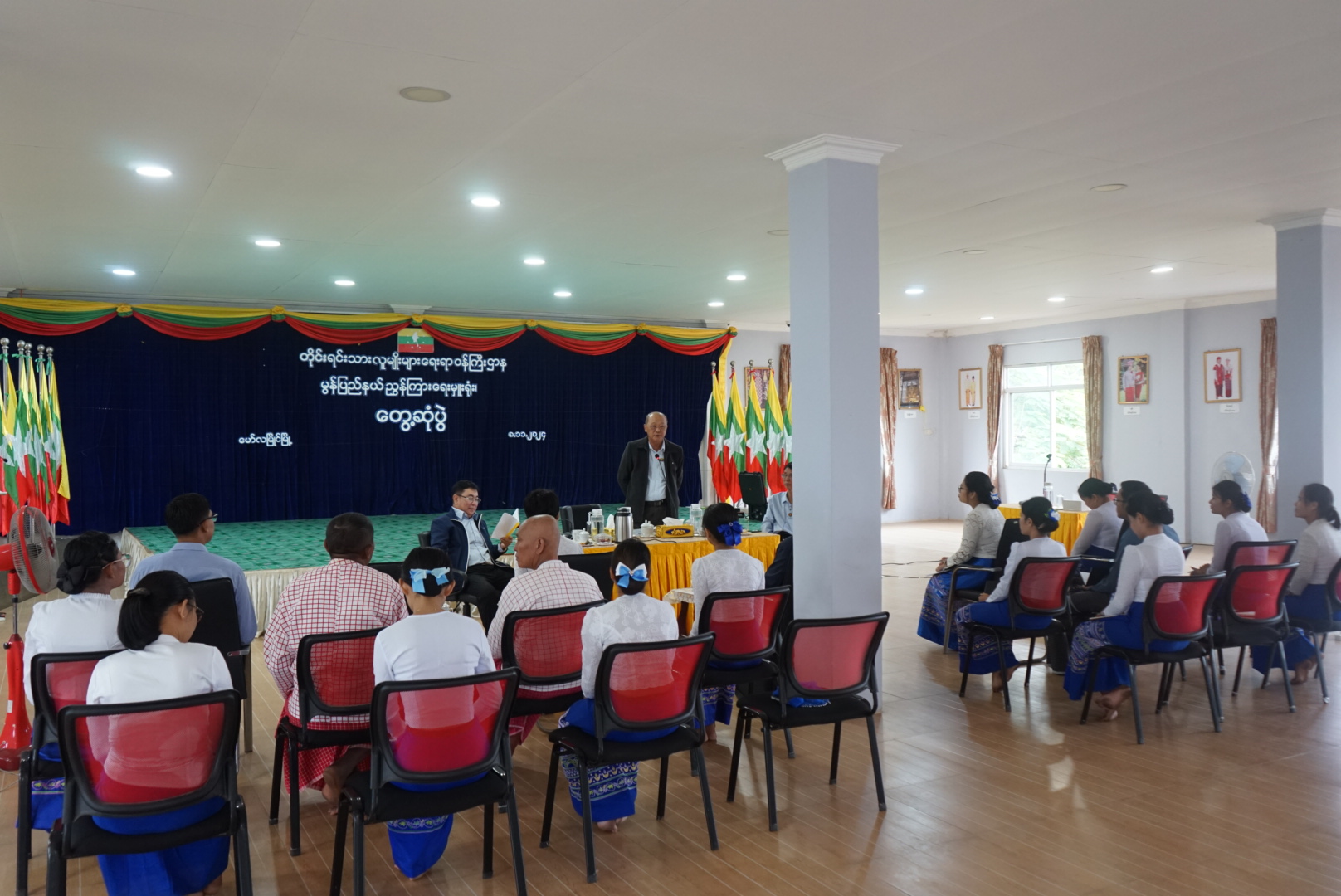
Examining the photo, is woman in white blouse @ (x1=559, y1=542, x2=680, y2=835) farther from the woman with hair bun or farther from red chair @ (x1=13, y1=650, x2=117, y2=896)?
the woman with hair bun

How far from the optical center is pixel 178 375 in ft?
37.0

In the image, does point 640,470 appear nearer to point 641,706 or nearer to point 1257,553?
point 1257,553

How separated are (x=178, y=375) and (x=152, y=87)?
788 centimetres

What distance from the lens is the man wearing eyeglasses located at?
646 cm

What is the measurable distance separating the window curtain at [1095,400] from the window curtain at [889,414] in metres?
2.96

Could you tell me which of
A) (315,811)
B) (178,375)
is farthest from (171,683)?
(178,375)

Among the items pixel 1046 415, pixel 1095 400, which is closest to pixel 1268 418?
pixel 1095 400

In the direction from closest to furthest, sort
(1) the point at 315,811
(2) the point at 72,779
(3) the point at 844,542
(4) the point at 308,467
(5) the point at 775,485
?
1. (2) the point at 72,779
2. (1) the point at 315,811
3. (3) the point at 844,542
4. (5) the point at 775,485
5. (4) the point at 308,467

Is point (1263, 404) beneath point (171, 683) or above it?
above

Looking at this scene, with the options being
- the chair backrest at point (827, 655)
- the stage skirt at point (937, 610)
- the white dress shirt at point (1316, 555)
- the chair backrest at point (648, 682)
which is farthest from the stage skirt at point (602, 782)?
the white dress shirt at point (1316, 555)

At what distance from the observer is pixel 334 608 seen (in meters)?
3.66

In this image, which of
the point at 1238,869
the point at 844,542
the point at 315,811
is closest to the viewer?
the point at 1238,869

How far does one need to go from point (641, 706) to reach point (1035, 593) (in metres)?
2.88

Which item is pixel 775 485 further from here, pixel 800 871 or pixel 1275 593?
pixel 800 871
